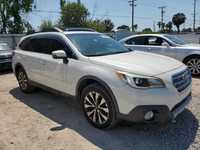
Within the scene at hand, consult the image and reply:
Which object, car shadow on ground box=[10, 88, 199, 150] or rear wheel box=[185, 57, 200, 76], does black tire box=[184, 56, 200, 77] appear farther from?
car shadow on ground box=[10, 88, 199, 150]

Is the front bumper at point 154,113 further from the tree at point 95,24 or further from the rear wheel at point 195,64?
the tree at point 95,24

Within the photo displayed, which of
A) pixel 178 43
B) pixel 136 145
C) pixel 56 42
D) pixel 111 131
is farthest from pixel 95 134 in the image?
pixel 178 43

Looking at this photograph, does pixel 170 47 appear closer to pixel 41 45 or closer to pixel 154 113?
pixel 41 45

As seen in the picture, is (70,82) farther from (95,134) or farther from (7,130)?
(7,130)

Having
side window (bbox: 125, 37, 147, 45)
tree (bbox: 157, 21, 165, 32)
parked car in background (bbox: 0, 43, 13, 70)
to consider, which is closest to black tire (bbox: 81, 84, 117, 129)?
side window (bbox: 125, 37, 147, 45)

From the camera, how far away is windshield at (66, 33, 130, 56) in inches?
174

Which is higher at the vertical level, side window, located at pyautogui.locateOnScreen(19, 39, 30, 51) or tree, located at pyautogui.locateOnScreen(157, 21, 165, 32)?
tree, located at pyautogui.locateOnScreen(157, 21, 165, 32)

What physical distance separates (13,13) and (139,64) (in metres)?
25.3

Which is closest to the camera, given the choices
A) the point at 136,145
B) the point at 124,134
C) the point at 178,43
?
the point at 136,145

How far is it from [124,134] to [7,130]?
6.66 feet

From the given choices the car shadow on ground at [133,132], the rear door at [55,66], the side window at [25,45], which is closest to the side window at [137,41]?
the side window at [25,45]

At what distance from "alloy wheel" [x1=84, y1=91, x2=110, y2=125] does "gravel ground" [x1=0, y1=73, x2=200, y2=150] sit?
20 centimetres

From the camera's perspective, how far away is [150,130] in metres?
3.88

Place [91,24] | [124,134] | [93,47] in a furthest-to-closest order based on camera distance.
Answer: [91,24] → [93,47] → [124,134]
